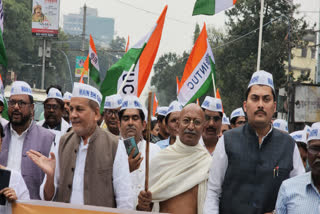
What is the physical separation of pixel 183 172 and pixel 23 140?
188 cm

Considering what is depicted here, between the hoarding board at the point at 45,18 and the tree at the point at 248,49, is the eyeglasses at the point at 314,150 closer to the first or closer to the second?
the tree at the point at 248,49

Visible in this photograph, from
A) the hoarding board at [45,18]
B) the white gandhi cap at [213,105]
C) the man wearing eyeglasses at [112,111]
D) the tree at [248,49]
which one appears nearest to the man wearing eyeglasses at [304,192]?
the white gandhi cap at [213,105]

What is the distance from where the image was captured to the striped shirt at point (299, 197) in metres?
4.12

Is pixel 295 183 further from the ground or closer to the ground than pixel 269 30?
closer to the ground

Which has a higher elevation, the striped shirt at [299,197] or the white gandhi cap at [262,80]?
the white gandhi cap at [262,80]

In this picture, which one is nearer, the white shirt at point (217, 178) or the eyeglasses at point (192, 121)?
the white shirt at point (217, 178)

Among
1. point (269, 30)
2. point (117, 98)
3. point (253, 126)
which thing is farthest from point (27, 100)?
point (269, 30)

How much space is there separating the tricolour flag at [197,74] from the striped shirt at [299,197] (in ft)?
16.7

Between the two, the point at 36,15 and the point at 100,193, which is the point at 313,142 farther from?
the point at 36,15

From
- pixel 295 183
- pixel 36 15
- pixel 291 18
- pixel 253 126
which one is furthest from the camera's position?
pixel 36 15

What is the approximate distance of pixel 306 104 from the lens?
65.2 ft

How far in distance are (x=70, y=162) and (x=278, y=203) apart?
1722 millimetres

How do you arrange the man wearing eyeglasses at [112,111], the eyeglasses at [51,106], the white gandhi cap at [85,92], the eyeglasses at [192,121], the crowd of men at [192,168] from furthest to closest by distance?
the eyeglasses at [51,106] < the man wearing eyeglasses at [112,111] < the eyeglasses at [192,121] < the white gandhi cap at [85,92] < the crowd of men at [192,168]

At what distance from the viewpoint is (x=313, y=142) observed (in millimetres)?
4277
